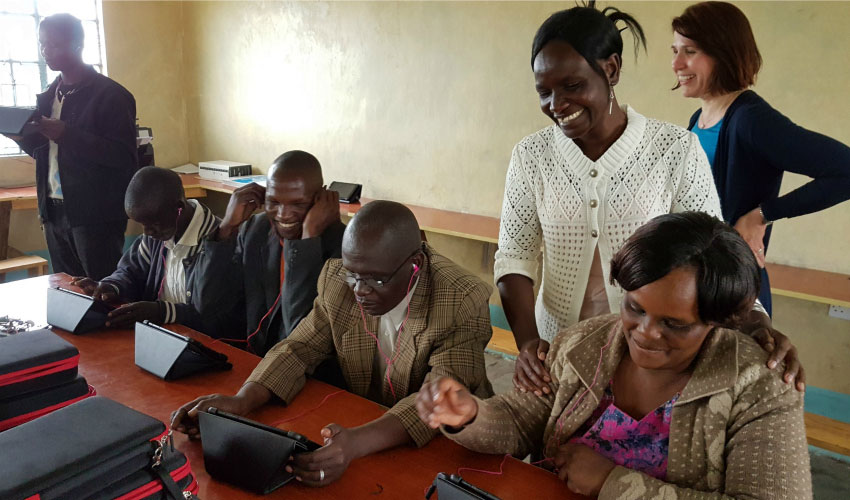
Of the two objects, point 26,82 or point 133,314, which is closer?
point 133,314

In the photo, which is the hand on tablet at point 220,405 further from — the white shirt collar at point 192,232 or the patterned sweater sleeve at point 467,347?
the white shirt collar at point 192,232

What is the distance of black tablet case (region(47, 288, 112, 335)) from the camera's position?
1.95 meters

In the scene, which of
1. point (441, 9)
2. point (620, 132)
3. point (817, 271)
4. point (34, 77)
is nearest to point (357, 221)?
point (620, 132)

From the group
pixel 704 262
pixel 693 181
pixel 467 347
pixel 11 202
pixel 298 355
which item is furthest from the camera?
pixel 11 202

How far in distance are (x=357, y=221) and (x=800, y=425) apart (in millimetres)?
1021

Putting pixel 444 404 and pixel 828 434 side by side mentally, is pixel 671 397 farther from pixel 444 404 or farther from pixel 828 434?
pixel 828 434

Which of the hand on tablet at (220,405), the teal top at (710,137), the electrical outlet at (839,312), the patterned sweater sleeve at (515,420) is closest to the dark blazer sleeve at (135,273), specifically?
the hand on tablet at (220,405)

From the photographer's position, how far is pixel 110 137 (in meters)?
3.09

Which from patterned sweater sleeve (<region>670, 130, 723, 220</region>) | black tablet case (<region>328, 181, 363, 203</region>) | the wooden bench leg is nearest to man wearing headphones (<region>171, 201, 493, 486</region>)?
patterned sweater sleeve (<region>670, 130, 723, 220</region>)

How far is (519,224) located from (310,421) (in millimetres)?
755

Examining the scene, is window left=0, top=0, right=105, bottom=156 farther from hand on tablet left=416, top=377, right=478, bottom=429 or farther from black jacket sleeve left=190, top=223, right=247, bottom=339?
hand on tablet left=416, top=377, right=478, bottom=429

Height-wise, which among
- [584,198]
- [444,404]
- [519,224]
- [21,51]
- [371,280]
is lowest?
[444,404]

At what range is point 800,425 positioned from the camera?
3.57 ft

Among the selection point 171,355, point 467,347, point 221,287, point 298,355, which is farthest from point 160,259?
point 467,347
